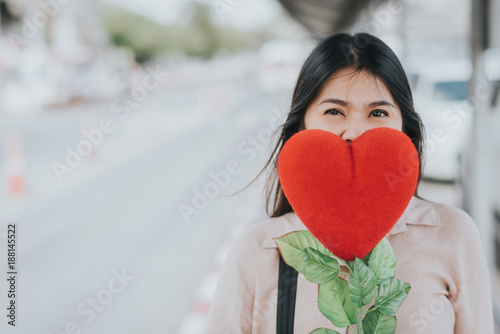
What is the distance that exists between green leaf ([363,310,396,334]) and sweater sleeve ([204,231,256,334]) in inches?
12.9

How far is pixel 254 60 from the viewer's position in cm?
4416

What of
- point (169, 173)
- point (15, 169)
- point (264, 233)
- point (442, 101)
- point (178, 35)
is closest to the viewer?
point (264, 233)

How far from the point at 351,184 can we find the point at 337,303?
18cm

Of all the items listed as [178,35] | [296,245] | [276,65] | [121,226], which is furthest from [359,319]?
[178,35]

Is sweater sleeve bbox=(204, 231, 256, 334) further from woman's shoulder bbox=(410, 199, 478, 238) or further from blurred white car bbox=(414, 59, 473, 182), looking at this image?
blurred white car bbox=(414, 59, 473, 182)

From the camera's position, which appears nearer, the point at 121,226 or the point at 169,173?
the point at 121,226

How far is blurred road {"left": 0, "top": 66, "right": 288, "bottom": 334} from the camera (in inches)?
145

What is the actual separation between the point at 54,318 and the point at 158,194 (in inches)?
137

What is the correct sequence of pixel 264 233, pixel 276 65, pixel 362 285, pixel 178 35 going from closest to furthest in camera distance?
pixel 362 285
pixel 264 233
pixel 276 65
pixel 178 35

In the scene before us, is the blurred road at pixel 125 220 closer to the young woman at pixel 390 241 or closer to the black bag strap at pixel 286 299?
the young woman at pixel 390 241

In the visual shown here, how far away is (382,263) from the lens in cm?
77

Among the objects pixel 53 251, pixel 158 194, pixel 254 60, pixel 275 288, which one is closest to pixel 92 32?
pixel 254 60

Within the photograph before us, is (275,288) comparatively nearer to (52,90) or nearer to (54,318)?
(54,318)

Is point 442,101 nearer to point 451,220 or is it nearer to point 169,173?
point 169,173
